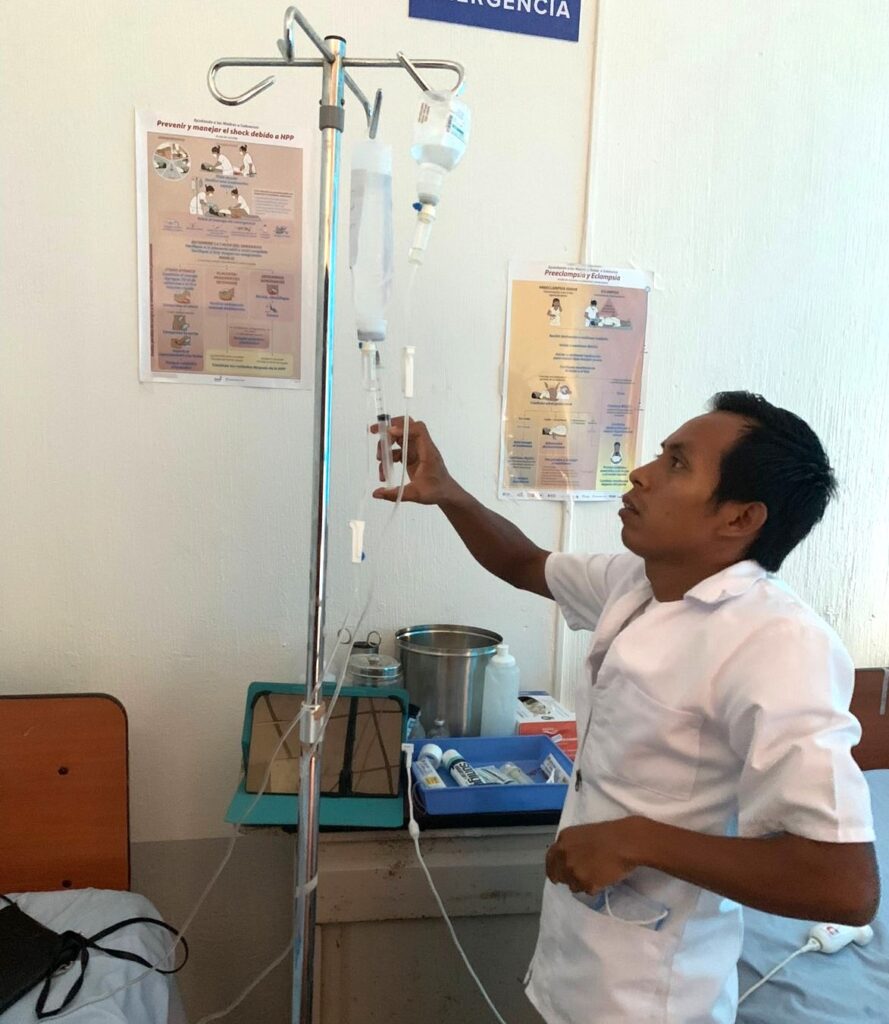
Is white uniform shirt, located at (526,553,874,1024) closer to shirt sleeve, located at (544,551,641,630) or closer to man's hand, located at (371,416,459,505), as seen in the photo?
shirt sleeve, located at (544,551,641,630)

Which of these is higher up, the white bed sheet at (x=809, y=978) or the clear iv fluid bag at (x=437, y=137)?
the clear iv fluid bag at (x=437, y=137)

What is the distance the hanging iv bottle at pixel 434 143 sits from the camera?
0.77m

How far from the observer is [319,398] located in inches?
31.6

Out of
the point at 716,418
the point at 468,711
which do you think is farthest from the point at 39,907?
the point at 716,418

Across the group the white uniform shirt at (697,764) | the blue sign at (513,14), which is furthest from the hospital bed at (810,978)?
the blue sign at (513,14)

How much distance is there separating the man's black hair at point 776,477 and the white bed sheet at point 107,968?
37.8 inches

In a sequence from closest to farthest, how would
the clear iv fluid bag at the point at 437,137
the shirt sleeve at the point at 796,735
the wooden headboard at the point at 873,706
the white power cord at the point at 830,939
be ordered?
the shirt sleeve at the point at 796,735, the clear iv fluid bag at the point at 437,137, the white power cord at the point at 830,939, the wooden headboard at the point at 873,706

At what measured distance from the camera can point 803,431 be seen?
0.82 m

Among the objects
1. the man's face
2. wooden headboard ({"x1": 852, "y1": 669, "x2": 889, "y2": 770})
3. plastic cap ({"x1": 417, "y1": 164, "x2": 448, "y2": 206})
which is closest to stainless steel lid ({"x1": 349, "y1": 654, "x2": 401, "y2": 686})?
the man's face

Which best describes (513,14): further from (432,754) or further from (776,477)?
(432,754)

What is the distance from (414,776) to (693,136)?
4.20 feet

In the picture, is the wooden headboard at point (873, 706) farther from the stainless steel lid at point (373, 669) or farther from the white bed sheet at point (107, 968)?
the white bed sheet at point (107, 968)

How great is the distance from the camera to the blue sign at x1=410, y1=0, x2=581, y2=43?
128 cm

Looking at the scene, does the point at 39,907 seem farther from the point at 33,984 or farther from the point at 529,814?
the point at 529,814
